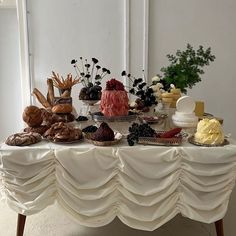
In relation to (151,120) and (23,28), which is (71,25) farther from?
(151,120)

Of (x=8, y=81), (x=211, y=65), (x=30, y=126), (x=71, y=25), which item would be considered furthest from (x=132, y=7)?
(x=30, y=126)

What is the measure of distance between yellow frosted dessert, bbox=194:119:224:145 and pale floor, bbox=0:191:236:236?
65 cm

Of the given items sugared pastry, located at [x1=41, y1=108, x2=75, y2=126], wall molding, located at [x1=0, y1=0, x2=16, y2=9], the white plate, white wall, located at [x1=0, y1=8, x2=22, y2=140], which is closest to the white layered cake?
the white plate

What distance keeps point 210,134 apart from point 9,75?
218cm

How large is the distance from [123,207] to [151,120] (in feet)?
1.98

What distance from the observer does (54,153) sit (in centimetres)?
124

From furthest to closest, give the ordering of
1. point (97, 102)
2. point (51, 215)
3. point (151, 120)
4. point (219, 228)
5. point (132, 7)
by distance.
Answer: point (132, 7), point (97, 102), point (51, 215), point (151, 120), point (219, 228)

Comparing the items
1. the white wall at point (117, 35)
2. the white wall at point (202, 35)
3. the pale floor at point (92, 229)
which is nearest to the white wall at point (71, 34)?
the white wall at point (117, 35)

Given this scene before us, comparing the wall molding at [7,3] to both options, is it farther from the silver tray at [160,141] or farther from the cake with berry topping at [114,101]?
the silver tray at [160,141]

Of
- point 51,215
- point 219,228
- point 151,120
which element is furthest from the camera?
point 51,215

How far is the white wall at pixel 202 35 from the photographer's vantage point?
8.96 feet

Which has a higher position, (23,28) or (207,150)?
(23,28)

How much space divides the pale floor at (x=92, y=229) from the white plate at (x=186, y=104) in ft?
2.21

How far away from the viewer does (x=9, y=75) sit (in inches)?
113
